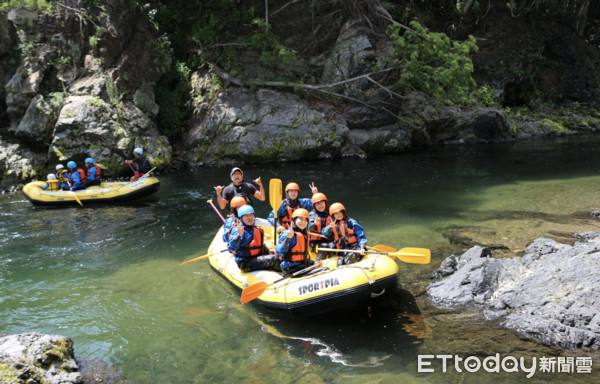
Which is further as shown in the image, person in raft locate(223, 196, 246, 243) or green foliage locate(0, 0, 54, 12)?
green foliage locate(0, 0, 54, 12)

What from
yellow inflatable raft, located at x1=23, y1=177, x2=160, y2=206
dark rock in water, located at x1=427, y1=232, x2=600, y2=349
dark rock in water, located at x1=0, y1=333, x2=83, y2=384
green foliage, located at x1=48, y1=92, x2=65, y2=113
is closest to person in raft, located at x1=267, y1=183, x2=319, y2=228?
dark rock in water, located at x1=427, y1=232, x2=600, y2=349

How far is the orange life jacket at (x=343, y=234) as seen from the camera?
5.37 metres

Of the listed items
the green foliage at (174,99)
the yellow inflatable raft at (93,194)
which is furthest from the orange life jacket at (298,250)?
the green foliage at (174,99)

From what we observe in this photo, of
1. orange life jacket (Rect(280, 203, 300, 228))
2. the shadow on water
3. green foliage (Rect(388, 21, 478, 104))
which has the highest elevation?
green foliage (Rect(388, 21, 478, 104))

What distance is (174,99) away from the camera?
673 inches

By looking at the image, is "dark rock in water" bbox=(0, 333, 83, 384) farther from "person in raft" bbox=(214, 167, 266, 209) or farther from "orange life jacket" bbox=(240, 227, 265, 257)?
"person in raft" bbox=(214, 167, 266, 209)

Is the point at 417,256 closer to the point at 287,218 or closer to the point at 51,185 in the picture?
the point at 287,218

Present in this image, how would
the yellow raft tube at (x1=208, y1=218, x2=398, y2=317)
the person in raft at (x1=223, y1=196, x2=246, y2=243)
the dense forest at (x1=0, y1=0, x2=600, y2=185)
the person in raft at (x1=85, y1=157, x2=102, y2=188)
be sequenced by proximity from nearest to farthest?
the yellow raft tube at (x1=208, y1=218, x2=398, y2=317), the person in raft at (x1=223, y1=196, x2=246, y2=243), the person in raft at (x1=85, y1=157, x2=102, y2=188), the dense forest at (x1=0, y1=0, x2=600, y2=185)

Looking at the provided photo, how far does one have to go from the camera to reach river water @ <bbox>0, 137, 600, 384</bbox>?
3.98 metres

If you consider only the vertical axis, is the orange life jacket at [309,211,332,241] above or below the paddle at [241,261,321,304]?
above

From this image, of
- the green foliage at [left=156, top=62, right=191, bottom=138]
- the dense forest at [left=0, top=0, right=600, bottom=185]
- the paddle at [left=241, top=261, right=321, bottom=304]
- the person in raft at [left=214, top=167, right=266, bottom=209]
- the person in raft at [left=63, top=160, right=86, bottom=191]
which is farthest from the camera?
the green foliage at [left=156, top=62, right=191, bottom=138]

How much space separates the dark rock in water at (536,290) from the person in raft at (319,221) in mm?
1473

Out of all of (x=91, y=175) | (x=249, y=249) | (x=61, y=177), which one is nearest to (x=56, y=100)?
(x=61, y=177)

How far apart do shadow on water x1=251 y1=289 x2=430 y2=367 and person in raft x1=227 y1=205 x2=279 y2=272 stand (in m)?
0.63
